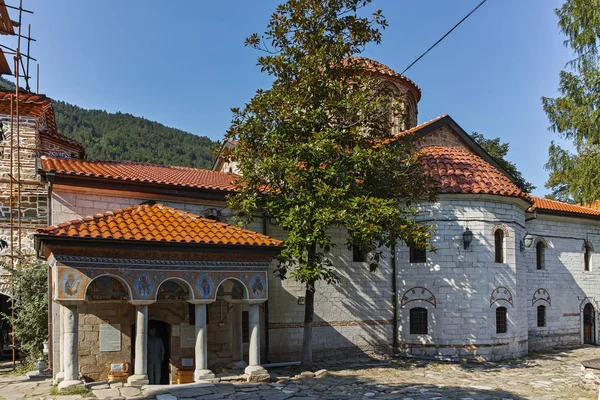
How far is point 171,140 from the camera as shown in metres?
55.8

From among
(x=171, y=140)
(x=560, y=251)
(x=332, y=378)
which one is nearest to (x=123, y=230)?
(x=332, y=378)

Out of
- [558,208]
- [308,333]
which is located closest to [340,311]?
[308,333]

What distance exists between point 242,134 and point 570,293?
13.7 meters

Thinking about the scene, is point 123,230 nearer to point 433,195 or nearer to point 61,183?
point 61,183

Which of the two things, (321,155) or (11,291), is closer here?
(321,155)

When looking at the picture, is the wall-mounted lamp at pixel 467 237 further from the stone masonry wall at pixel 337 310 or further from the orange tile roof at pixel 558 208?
the orange tile roof at pixel 558 208

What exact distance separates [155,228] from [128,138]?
4286cm

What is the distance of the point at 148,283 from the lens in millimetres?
9969

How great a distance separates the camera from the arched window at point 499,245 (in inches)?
580

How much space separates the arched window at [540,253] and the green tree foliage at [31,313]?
50.3 ft

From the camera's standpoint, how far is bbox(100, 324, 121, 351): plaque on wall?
35.4ft

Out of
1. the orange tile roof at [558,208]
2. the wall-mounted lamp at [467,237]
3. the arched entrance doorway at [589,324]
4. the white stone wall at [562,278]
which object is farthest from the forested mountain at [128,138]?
the arched entrance doorway at [589,324]

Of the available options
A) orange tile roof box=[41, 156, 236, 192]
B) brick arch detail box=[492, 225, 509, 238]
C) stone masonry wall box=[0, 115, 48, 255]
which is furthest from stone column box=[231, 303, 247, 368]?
brick arch detail box=[492, 225, 509, 238]

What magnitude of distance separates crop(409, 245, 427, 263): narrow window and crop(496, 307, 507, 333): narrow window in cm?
244
